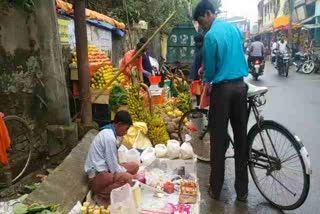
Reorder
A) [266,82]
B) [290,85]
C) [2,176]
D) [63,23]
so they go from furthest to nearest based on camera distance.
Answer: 1. [266,82]
2. [290,85]
3. [63,23]
4. [2,176]

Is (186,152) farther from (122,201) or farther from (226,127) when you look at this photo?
(122,201)

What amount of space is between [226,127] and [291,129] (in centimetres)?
372

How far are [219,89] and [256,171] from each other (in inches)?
52.4

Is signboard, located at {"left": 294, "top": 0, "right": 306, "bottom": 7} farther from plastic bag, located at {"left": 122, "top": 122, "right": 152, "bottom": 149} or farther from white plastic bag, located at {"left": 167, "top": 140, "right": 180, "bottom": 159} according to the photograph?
white plastic bag, located at {"left": 167, "top": 140, "right": 180, "bottom": 159}

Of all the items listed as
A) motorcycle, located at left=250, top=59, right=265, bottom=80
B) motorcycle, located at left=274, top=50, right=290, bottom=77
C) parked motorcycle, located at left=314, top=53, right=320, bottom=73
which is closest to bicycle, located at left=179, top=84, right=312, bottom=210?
motorcycle, located at left=250, top=59, right=265, bottom=80

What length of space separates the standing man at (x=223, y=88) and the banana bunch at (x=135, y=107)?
2.25m

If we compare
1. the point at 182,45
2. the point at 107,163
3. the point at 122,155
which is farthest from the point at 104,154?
the point at 182,45

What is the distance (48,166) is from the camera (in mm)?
5441

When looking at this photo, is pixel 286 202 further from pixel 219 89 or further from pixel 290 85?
pixel 290 85

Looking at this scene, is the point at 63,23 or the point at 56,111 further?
the point at 63,23

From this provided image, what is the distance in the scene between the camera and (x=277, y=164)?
14.0 ft

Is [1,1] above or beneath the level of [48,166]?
above

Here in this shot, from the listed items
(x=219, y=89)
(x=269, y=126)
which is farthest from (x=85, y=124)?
(x=269, y=126)

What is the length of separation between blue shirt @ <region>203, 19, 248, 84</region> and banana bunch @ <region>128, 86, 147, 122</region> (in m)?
2.43
